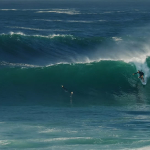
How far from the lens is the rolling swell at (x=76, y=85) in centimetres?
3144

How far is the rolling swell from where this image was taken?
103 feet

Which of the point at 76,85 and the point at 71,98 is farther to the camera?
the point at 76,85

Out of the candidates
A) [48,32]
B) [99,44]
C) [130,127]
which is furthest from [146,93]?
[48,32]

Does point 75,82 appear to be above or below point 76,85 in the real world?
above

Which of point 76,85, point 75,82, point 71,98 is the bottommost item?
point 71,98

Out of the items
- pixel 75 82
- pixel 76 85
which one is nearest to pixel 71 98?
pixel 76 85

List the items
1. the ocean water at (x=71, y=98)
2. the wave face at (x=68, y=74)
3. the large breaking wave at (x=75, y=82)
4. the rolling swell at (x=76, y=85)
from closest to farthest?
1. the ocean water at (x=71, y=98)
2. the rolling swell at (x=76, y=85)
3. the large breaking wave at (x=75, y=82)
4. the wave face at (x=68, y=74)

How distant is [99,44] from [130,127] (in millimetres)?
33152

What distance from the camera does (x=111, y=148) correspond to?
21.8m

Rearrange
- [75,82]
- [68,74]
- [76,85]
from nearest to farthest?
[76,85], [75,82], [68,74]

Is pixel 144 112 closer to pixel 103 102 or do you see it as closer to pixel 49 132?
pixel 103 102

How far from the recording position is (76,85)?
34.4 m

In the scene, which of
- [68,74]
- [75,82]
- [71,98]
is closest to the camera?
[71,98]

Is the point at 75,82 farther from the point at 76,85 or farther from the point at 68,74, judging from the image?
the point at 68,74
